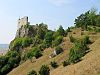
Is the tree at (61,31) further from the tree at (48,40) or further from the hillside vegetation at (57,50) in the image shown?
the tree at (48,40)

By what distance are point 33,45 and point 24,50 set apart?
163 inches

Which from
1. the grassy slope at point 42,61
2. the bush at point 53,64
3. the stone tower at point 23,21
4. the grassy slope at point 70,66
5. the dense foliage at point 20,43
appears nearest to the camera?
the grassy slope at point 70,66

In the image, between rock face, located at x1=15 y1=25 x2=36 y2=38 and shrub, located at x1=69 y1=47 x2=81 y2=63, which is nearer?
shrub, located at x1=69 y1=47 x2=81 y2=63

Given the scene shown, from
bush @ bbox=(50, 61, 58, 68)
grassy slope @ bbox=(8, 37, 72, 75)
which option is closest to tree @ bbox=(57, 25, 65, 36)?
grassy slope @ bbox=(8, 37, 72, 75)

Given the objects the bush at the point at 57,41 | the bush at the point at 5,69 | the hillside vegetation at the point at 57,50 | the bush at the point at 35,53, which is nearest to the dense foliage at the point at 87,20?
the hillside vegetation at the point at 57,50

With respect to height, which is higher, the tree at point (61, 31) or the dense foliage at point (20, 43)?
the tree at point (61, 31)

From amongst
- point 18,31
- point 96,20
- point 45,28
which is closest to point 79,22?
point 96,20

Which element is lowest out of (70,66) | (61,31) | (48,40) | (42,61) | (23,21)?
(42,61)

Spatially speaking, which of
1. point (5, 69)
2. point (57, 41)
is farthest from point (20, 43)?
point (57, 41)

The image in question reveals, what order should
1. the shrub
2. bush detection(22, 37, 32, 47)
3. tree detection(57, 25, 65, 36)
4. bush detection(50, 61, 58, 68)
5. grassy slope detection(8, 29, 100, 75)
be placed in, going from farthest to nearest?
bush detection(22, 37, 32, 47) → tree detection(57, 25, 65, 36) → bush detection(50, 61, 58, 68) → the shrub → grassy slope detection(8, 29, 100, 75)

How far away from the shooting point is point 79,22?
118m

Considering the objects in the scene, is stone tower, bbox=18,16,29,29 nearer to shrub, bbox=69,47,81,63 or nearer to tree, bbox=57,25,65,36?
tree, bbox=57,25,65,36

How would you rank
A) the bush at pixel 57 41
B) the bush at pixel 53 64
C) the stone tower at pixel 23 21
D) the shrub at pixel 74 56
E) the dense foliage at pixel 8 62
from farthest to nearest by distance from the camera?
the stone tower at pixel 23 21 → the dense foliage at pixel 8 62 → the bush at pixel 57 41 → the bush at pixel 53 64 → the shrub at pixel 74 56

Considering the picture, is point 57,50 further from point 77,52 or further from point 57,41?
point 77,52
